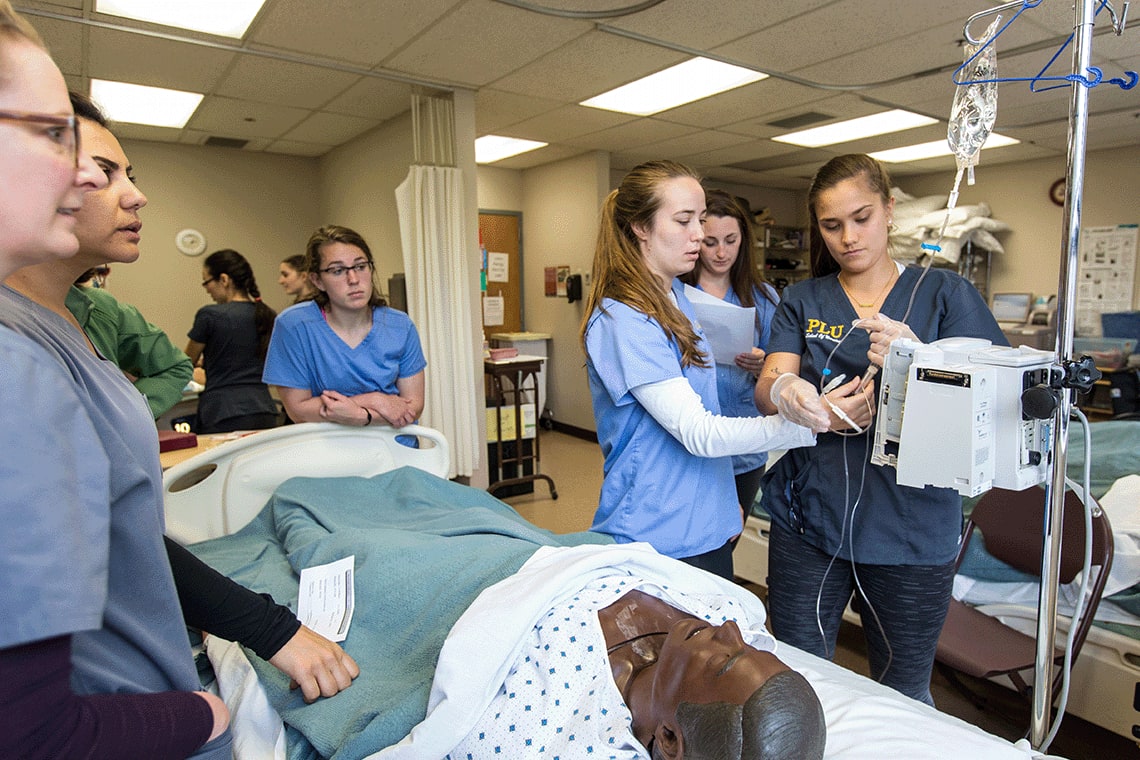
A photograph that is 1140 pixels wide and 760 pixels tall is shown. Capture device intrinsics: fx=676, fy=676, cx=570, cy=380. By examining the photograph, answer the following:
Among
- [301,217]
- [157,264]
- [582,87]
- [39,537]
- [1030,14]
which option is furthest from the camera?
[301,217]

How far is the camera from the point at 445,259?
3756 mm

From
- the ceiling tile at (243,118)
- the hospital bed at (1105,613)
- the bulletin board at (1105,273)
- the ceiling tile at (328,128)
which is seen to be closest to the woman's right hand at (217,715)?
the hospital bed at (1105,613)

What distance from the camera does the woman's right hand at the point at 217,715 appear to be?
63cm

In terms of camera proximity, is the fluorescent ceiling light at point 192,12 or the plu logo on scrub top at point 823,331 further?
the fluorescent ceiling light at point 192,12

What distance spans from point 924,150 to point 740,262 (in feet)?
14.3

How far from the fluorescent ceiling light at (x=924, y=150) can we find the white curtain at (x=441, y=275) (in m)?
3.51

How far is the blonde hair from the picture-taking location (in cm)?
134

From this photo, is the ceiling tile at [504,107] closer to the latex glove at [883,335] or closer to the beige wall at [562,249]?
the beige wall at [562,249]

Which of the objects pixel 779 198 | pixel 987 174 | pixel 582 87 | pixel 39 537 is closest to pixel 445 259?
pixel 582 87

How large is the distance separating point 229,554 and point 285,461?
1.35 ft

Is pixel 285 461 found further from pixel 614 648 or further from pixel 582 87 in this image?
pixel 582 87

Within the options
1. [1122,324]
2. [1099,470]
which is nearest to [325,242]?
[1099,470]

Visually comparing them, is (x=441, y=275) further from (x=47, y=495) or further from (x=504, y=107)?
(x=47, y=495)

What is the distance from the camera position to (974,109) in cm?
105
